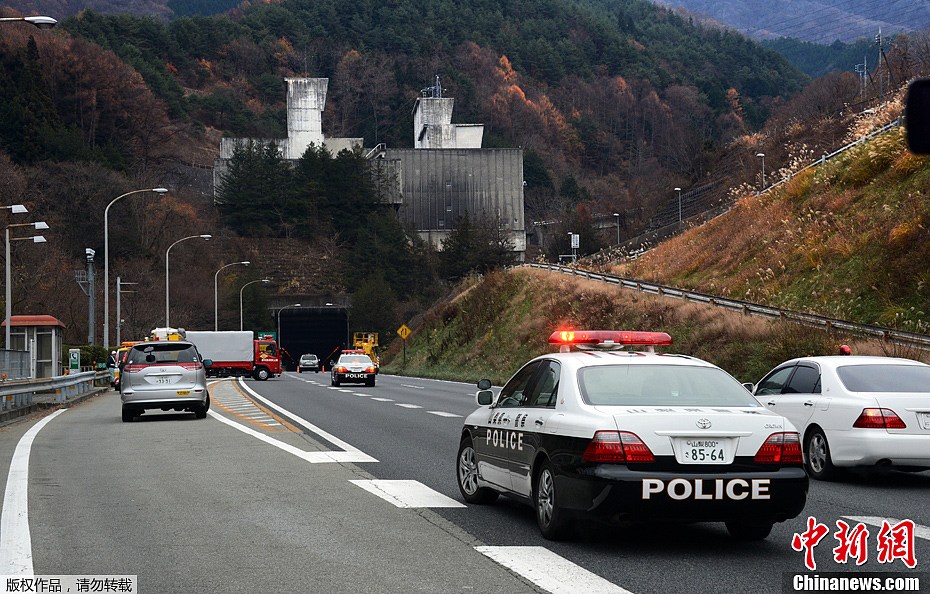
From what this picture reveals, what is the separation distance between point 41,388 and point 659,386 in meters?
24.9

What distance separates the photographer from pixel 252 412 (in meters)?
28.2

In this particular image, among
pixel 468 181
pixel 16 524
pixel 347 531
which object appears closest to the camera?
pixel 347 531

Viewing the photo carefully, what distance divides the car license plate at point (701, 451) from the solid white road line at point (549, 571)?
116 centimetres

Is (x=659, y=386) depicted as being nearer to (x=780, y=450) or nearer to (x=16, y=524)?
(x=780, y=450)

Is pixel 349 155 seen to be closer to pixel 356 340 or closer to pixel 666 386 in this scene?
pixel 356 340

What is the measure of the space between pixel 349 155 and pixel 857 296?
277 feet

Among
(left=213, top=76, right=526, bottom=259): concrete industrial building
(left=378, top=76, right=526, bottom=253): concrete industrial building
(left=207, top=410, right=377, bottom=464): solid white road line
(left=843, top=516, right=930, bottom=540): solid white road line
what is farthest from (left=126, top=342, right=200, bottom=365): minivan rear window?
(left=378, top=76, right=526, bottom=253): concrete industrial building

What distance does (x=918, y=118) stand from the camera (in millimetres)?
6512

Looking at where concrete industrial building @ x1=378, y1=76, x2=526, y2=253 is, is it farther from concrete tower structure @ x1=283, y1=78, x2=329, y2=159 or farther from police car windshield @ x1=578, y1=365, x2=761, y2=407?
police car windshield @ x1=578, y1=365, x2=761, y2=407

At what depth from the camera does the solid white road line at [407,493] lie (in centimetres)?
1191

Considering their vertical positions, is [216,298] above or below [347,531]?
above

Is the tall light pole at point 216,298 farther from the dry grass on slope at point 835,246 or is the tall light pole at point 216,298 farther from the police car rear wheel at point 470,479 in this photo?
the police car rear wheel at point 470,479

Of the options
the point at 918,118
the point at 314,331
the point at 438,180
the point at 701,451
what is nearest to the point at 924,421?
the point at 701,451

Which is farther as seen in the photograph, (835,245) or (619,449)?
(835,245)
